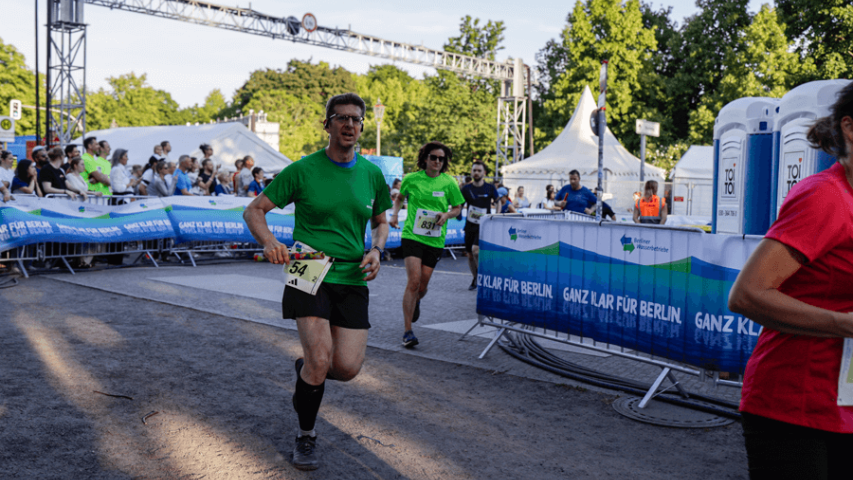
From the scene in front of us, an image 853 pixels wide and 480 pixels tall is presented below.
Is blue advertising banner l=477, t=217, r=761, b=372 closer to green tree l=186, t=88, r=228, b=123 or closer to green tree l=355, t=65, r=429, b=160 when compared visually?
green tree l=355, t=65, r=429, b=160

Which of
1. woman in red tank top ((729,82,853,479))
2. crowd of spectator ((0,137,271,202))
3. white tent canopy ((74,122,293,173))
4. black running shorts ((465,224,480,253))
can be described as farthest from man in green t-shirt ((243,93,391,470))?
white tent canopy ((74,122,293,173))

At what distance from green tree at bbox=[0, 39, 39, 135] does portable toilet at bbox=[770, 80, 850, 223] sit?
54.4 metres

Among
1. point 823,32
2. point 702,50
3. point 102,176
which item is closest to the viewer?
point 102,176

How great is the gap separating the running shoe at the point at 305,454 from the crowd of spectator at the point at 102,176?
948 centimetres

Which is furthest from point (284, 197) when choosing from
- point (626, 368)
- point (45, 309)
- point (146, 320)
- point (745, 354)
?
Answer: point (45, 309)

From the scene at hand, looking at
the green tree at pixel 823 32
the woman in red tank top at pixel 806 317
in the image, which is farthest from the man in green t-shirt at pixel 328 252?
the green tree at pixel 823 32

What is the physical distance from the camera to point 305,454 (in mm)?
3930

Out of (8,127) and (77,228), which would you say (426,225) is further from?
(8,127)

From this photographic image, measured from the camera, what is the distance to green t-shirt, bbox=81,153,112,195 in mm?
13645

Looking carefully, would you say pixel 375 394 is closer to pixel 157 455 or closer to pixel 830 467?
pixel 157 455

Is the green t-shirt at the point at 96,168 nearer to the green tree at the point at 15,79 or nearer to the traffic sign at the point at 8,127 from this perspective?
the traffic sign at the point at 8,127

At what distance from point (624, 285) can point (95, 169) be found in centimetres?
1138

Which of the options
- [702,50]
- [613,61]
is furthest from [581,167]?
[702,50]

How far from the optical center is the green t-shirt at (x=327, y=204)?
3973 millimetres
